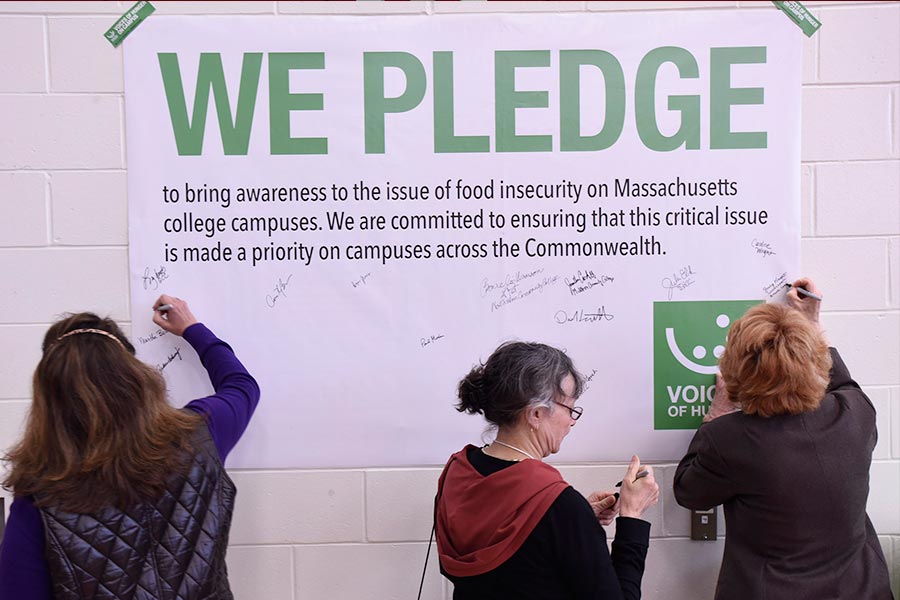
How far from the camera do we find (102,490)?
1414mm

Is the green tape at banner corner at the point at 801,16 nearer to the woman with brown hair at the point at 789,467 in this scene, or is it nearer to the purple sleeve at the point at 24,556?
the woman with brown hair at the point at 789,467

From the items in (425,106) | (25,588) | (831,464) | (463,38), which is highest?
(463,38)

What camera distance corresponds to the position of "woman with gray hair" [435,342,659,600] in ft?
4.62

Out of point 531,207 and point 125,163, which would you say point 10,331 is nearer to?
point 125,163

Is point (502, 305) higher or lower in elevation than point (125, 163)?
lower

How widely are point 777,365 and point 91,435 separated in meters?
1.36

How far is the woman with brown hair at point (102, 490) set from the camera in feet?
4.62

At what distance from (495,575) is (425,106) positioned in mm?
1173

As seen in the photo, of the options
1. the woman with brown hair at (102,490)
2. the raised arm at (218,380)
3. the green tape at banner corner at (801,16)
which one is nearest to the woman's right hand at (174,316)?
the raised arm at (218,380)

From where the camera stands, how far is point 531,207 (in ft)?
6.66

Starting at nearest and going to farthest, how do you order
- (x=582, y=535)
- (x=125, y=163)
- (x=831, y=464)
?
(x=582, y=535) → (x=831, y=464) → (x=125, y=163)

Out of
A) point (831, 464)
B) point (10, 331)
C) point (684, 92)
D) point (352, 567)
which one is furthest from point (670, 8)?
point (10, 331)
